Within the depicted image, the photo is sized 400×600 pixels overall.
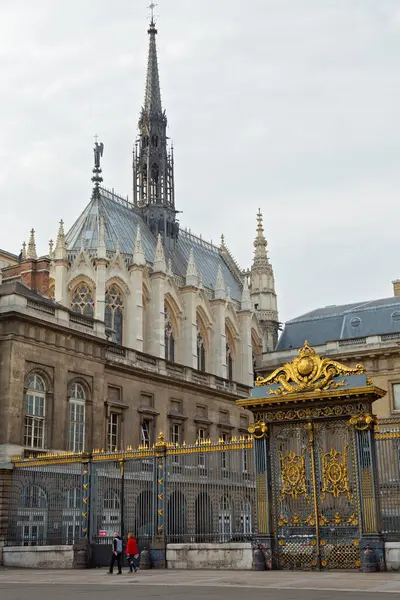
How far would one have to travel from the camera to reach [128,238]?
5966cm

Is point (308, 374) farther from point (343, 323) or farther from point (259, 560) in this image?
point (343, 323)

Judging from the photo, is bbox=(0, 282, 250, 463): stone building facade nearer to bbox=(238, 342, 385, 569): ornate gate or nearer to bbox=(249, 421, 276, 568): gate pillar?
bbox=(249, 421, 276, 568): gate pillar

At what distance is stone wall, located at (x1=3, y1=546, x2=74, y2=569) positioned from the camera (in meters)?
22.8

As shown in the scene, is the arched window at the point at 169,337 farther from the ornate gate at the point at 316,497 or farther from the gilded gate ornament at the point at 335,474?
the gilded gate ornament at the point at 335,474

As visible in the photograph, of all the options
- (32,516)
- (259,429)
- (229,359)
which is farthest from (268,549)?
(229,359)

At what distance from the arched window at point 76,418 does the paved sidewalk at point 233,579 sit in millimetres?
9663

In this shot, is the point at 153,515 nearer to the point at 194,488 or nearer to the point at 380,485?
the point at 194,488

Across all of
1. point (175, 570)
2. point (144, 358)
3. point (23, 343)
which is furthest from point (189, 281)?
point (175, 570)

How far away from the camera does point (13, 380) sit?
90.8 feet

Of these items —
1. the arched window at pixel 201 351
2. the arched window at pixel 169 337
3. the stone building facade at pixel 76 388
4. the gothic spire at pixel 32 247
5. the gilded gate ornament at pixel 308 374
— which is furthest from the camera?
the arched window at pixel 201 351

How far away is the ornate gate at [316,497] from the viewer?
1836 cm

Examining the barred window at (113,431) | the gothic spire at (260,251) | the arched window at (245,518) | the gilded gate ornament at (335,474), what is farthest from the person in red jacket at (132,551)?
the gothic spire at (260,251)

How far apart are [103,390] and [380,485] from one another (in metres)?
16.0

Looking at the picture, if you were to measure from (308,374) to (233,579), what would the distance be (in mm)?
5118
